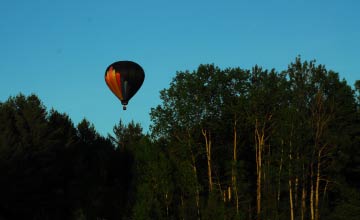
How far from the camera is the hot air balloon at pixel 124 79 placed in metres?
34.9

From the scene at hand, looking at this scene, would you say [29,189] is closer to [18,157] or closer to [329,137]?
[18,157]

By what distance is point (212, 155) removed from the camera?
57.9 m

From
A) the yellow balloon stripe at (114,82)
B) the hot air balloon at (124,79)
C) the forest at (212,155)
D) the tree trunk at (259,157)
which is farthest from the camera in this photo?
the tree trunk at (259,157)

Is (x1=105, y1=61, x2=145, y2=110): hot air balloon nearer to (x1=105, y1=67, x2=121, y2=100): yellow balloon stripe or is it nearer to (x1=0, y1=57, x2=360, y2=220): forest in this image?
(x1=105, y1=67, x2=121, y2=100): yellow balloon stripe

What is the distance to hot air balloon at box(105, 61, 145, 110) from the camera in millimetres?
34938

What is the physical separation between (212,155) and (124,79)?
80.1ft

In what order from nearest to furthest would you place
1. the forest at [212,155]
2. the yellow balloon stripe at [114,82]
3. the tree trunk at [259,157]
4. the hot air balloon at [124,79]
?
the hot air balloon at [124,79] → the yellow balloon stripe at [114,82] → the forest at [212,155] → the tree trunk at [259,157]

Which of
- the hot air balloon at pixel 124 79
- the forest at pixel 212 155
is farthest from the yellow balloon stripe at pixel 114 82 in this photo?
the forest at pixel 212 155

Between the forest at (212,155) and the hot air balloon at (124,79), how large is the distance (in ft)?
25.7

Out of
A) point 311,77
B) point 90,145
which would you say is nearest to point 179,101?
point 311,77

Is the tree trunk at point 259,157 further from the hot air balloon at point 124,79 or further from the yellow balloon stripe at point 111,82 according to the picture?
the yellow balloon stripe at point 111,82

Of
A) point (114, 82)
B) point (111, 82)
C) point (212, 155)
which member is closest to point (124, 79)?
point (114, 82)

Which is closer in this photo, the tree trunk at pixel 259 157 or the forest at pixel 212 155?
the forest at pixel 212 155

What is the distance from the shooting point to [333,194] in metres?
55.6
